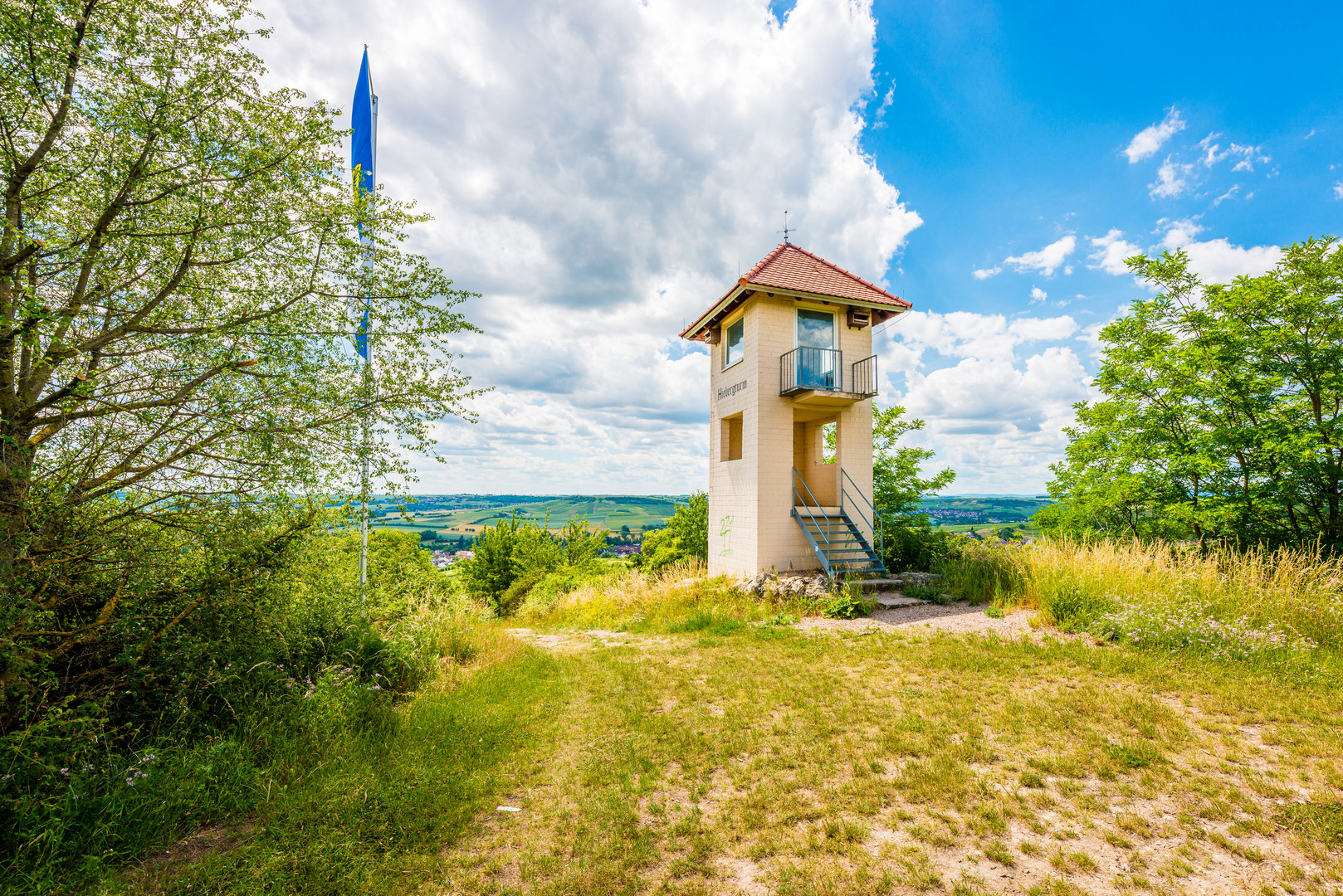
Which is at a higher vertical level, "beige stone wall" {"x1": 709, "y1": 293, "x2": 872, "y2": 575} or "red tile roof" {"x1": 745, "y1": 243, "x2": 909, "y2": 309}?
"red tile roof" {"x1": 745, "y1": 243, "x2": 909, "y2": 309}

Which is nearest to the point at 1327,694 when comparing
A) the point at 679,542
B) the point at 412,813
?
the point at 412,813

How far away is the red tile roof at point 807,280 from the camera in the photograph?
1234cm

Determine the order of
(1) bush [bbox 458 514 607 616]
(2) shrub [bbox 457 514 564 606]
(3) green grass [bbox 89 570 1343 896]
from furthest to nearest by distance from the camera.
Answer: (2) shrub [bbox 457 514 564 606] → (1) bush [bbox 458 514 607 616] → (3) green grass [bbox 89 570 1343 896]

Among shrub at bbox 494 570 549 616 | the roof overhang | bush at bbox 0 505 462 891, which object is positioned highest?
the roof overhang

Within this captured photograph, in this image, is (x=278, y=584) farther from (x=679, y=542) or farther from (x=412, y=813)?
(x=679, y=542)

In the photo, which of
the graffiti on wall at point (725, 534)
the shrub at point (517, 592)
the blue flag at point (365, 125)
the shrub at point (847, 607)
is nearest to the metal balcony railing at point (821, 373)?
the graffiti on wall at point (725, 534)

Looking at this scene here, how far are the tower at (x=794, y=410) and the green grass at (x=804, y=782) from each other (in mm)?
5723

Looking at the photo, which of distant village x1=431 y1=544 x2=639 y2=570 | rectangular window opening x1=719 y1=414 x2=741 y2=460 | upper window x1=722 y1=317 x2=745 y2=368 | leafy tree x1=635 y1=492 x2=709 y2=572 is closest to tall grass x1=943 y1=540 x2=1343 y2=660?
rectangular window opening x1=719 y1=414 x2=741 y2=460

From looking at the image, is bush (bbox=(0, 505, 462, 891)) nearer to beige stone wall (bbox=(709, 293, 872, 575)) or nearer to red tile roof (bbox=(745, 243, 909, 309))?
beige stone wall (bbox=(709, 293, 872, 575))

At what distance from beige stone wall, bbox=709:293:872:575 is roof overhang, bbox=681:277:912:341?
0.86 ft

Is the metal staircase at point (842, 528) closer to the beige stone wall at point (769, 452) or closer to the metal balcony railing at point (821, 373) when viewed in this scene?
the beige stone wall at point (769, 452)

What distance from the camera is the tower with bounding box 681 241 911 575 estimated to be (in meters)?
12.0

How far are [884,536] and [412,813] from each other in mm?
13115

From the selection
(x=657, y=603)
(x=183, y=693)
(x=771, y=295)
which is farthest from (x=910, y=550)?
(x=183, y=693)
